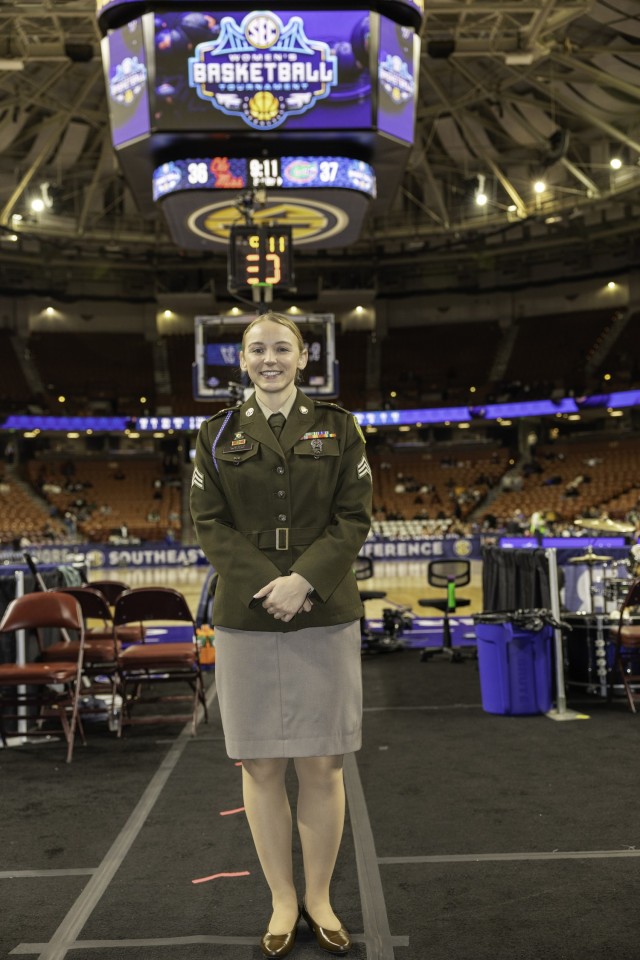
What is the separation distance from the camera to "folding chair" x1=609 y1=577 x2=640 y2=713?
6.59 metres

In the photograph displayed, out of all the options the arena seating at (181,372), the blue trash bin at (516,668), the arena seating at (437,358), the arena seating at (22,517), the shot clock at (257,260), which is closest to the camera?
the blue trash bin at (516,668)

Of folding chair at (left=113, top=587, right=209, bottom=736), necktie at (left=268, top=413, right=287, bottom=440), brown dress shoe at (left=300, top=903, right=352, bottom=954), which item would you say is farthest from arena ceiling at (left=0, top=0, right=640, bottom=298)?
brown dress shoe at (left=300, top=903, right=352, bottom=954)

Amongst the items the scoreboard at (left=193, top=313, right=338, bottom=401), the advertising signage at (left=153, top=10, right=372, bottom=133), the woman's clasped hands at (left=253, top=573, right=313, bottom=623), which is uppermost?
the advertising signage at (left=153, top=10, right=372, bottom=133)

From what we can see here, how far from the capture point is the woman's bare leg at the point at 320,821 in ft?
9.23

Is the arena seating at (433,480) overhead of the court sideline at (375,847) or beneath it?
overhead

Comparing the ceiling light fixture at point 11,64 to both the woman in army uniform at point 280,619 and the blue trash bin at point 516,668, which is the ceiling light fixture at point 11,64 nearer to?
the blue trash bin at point 516,668

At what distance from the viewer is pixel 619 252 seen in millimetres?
33312

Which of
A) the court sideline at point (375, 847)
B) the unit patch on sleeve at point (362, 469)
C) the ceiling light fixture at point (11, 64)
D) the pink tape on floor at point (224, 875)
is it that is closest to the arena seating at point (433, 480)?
the ceiling light fixture at point (11, 64)

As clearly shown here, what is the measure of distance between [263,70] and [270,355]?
1093 cm

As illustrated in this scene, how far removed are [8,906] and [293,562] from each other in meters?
1.73

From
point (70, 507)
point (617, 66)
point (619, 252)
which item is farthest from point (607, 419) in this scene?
point (70, 507)

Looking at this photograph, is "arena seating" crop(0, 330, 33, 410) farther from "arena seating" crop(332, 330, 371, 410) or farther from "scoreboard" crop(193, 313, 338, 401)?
"scoreboard" crop(193, 313, 338, 401)

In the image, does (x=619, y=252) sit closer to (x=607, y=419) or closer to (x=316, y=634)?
(x=607, y=419)

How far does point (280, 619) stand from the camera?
2.64m
